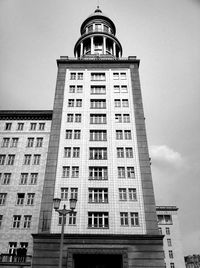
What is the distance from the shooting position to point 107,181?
31375mm

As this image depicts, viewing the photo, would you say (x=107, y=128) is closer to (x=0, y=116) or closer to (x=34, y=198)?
(x=34, y=198)

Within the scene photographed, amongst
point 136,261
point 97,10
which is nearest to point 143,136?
point 136,261

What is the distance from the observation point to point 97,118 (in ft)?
122

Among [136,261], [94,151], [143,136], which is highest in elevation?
[143,136]

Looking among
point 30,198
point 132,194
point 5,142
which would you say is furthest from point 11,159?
point 132,194

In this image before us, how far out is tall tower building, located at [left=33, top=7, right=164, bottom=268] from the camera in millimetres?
26753

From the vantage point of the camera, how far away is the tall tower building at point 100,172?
2675 cm

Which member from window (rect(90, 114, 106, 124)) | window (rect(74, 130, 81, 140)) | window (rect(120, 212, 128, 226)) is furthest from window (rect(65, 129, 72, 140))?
window (rect(120, 212, 128, 226))

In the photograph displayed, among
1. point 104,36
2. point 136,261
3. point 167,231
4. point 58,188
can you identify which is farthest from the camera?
point 167,231

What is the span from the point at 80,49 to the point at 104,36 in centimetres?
597

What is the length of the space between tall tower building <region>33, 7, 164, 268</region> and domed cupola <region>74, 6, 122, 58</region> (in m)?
6.65

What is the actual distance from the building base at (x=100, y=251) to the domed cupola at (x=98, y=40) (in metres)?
34.8

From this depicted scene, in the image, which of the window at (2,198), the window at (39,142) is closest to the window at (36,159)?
the window at (39,142)

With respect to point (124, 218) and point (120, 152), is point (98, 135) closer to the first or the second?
point (120, 152)
